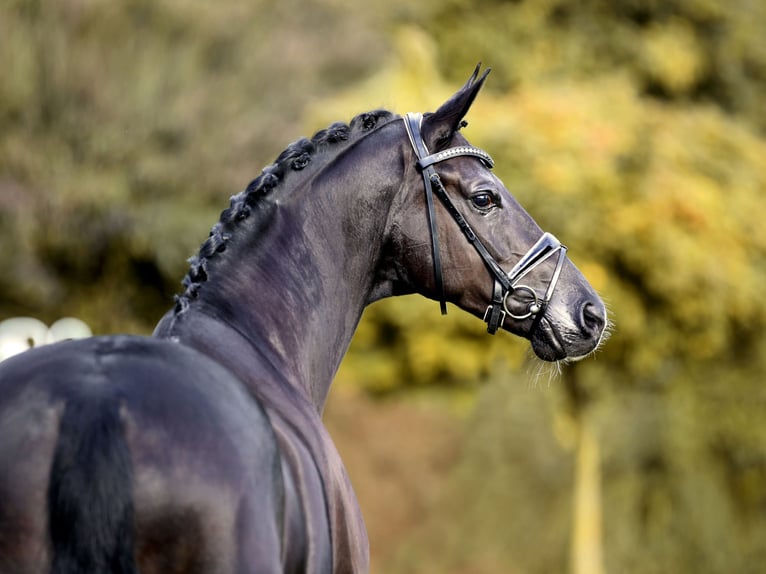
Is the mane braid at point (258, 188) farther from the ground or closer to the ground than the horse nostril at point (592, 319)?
farther from the ground

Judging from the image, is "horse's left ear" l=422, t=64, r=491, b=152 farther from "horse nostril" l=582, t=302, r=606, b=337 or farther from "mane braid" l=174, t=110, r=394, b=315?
"horse nostril" l=582, t=302, r=606, b=337

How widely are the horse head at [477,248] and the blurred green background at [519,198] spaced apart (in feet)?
20.1

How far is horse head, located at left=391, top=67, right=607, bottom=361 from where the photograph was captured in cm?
353

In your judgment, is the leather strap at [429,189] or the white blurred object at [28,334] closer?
the leather strap at [429,189]

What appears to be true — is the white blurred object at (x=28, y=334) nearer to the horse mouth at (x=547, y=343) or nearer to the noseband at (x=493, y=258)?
the noseband at (x=493, y=258)

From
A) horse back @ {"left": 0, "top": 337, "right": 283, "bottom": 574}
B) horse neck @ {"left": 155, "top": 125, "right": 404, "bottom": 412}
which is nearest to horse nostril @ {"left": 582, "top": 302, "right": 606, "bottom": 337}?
horse neck @ {"left": 155, "top": 125, "right": 404, "bottom": 412}

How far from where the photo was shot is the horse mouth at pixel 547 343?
3607 millimetres

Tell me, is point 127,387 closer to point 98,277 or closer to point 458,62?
point 98,277

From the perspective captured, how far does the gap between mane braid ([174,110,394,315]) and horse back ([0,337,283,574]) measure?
661 mm

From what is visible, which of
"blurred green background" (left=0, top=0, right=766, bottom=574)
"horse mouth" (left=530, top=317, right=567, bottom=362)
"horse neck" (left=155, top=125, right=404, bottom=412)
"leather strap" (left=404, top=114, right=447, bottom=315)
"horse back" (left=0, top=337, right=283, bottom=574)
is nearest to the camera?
"horse back" (left=0, top=337, right=283, bottom=574)

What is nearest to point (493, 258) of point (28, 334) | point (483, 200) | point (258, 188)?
point (483, 200)

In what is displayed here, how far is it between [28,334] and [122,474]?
4.54 meters

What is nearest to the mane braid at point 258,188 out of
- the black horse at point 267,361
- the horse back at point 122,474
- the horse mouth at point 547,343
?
the black horse at point 267,361

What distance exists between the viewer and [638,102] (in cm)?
1494
